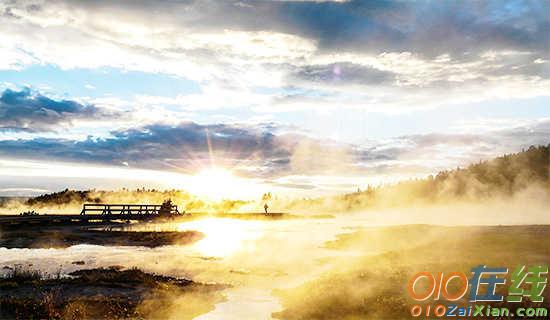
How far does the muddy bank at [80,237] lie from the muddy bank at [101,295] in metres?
16.7

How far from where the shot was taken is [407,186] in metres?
178

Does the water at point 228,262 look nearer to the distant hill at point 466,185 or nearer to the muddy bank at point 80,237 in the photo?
the muddy bank at point 80,237

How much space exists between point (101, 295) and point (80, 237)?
28.0 metres

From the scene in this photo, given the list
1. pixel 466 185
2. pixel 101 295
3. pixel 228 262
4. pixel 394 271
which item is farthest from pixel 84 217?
pixel 466 185

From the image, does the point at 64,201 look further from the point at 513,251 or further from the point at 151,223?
the point at 513,251

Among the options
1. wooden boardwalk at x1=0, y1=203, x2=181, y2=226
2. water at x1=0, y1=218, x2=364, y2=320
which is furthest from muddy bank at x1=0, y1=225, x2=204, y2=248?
wooden boardwalk at x1=0, y1=203, x2=181, y2=226

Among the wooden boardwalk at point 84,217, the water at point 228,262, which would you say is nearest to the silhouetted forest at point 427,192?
the wooden boardwalk at point 84,217

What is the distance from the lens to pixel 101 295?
23062mm

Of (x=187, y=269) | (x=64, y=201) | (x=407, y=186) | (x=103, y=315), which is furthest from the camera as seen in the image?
(x=407, y=186)

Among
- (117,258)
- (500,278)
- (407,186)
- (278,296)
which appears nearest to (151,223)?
(117,258)

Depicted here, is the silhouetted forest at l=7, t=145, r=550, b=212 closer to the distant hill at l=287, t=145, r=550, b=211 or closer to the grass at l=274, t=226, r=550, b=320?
the distant hill at l=287, t=145, r=550, b=211

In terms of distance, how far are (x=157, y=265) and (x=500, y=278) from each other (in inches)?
836

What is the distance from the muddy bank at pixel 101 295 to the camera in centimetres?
2012

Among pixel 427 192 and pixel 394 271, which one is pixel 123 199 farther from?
pixel 394 271
